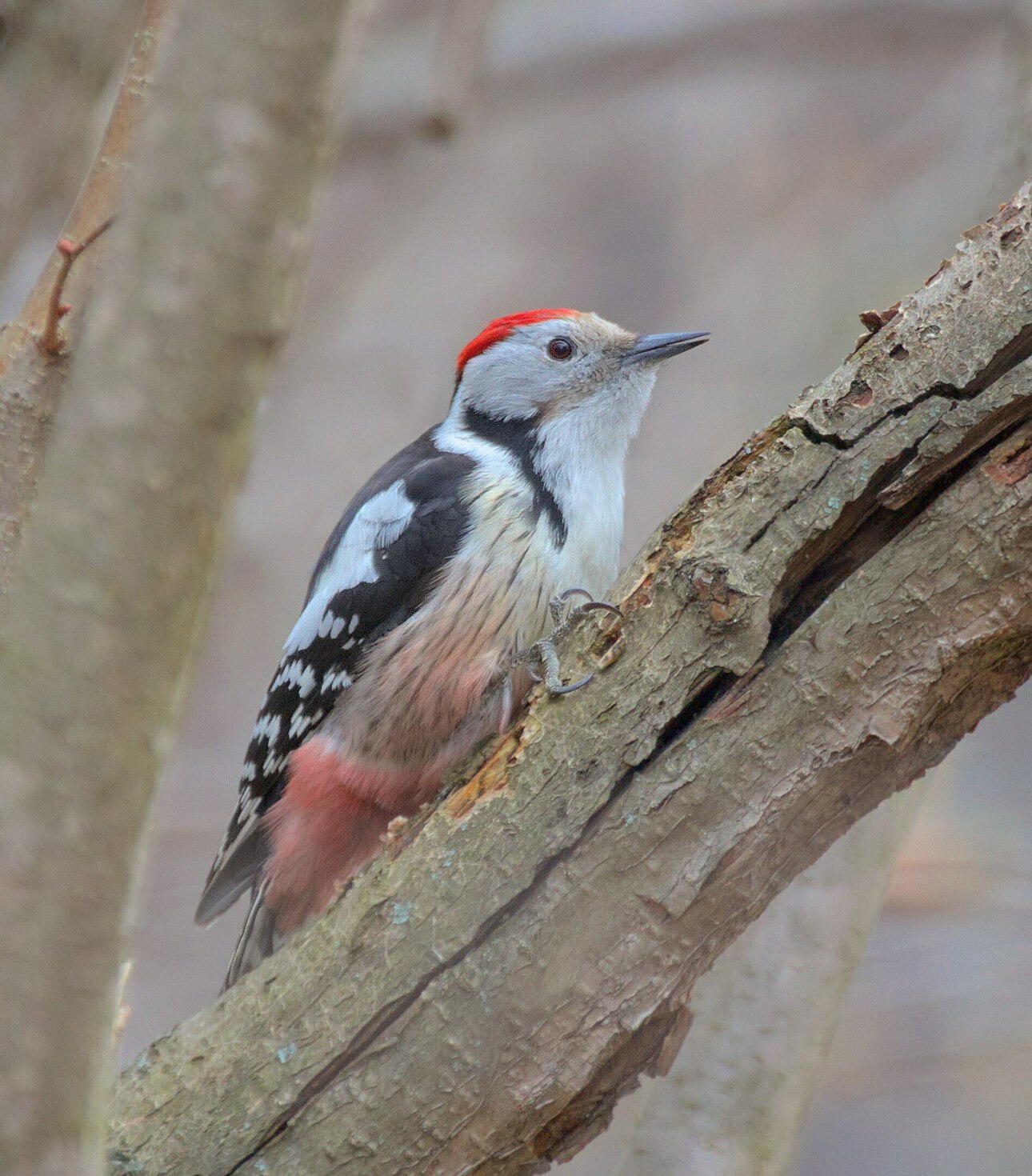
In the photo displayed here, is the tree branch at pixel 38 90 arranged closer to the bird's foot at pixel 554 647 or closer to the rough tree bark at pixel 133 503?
the bird's foot at pixel 554 647

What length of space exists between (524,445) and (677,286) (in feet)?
15.5

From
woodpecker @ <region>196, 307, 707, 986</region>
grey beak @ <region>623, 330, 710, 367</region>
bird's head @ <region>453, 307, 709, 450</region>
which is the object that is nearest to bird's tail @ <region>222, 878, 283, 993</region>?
woodpecker @ <region>196, 307, 707, 986</region>

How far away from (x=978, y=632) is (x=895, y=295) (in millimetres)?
4806

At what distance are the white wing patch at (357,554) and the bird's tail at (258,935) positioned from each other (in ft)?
2.16

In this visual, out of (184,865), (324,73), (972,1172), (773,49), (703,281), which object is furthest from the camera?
(703,281)

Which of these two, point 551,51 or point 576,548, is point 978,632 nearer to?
point 576,548

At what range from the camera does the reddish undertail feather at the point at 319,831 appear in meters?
3.20

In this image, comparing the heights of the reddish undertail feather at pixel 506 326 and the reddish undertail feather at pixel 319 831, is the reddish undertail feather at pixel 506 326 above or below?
above

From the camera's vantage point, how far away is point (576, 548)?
3.19m

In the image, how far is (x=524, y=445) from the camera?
11.8 feet

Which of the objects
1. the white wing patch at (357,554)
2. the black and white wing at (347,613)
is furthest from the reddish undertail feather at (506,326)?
the white wing patch at (357,554)

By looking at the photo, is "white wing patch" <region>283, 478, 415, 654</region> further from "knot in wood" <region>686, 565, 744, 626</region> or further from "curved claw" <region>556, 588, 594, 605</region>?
"knot in wood" <region>686, 565, 744, 626</region>

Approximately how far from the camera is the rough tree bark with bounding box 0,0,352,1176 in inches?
47.4

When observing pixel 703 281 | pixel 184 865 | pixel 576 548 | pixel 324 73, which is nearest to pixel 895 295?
pixel 703 281
